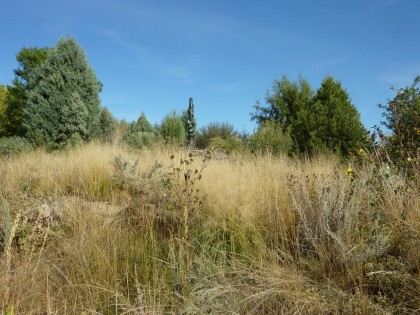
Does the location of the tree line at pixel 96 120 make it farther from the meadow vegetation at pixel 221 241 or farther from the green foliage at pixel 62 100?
the meadow vegetation at pixel 221 241

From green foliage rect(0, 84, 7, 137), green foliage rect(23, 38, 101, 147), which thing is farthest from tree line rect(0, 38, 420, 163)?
green foliage rect(0, 84, 7, 137)

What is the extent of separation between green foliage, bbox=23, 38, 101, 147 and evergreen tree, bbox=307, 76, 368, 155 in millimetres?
9506

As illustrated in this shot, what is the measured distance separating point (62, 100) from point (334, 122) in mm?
11420

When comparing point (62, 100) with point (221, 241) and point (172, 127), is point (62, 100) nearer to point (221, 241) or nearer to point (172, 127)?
point (172, 127)

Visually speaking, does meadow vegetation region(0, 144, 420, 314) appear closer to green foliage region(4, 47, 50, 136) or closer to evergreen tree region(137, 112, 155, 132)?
evergreen tree region(137, 112, 155, 132)

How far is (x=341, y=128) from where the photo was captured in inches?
544

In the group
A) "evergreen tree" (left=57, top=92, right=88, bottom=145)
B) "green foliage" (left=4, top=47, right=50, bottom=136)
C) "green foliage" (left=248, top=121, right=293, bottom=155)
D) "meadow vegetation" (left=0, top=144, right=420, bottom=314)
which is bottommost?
"meadow vegetation" (left=0, top=144, right=420, bottom=314)

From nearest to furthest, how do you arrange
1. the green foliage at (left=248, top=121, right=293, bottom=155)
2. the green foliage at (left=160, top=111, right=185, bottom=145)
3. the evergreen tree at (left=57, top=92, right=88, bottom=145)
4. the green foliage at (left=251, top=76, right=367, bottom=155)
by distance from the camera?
the green foliage at (left=248, top=121, right=293, bottom=155) < the evergreen tree at (left=57, top=92, right=88, bottom=145) < the green foliage at (left=251, top=76, right=367, bottom=155) < the green foliage at (left=160, top=111, right=185, bottom=145)

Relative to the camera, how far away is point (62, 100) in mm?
11898

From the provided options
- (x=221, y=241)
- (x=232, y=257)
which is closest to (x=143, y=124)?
(x=221, y=241)

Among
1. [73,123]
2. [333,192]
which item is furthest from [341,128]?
[333,192]

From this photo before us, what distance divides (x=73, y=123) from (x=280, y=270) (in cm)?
1143

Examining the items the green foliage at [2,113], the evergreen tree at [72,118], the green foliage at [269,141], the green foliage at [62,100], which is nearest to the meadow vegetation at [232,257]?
the green foliage at [269,141]

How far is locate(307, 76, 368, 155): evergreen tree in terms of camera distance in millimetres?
13570
